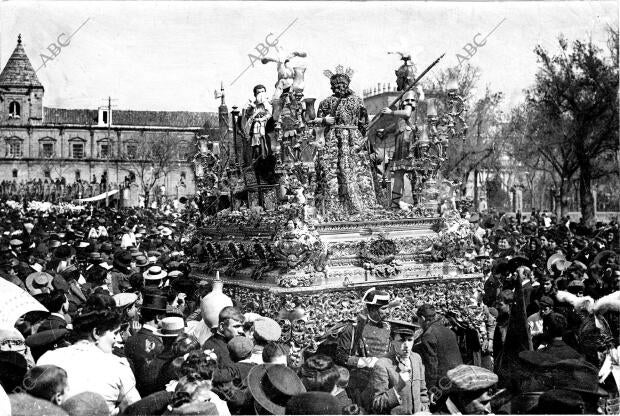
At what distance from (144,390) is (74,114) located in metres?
78.2

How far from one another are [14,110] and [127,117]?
11.0 metres

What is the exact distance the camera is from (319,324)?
1063cm

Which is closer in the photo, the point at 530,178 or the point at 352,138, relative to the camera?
the point at 352,138

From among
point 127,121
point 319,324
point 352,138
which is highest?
point 127,121

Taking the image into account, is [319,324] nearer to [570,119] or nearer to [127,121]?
[570,119]

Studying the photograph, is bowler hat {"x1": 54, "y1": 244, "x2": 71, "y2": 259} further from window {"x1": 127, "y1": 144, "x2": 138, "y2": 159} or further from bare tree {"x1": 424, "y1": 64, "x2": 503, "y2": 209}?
window {"x1": 127, "y1": 144, "x2": 138, "y2": 159}

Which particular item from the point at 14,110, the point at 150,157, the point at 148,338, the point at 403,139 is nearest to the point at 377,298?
the point at 148,338

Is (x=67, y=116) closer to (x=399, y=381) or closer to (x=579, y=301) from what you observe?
(x=579, y=301)

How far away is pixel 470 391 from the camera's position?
4973 mm

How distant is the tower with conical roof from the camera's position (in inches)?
2151

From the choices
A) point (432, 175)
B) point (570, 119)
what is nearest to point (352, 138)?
point (432, 175)

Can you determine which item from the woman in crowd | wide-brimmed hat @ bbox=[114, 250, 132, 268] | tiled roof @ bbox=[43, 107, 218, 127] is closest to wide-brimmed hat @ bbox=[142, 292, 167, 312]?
the woman in crowd

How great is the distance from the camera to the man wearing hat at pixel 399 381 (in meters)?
6.00

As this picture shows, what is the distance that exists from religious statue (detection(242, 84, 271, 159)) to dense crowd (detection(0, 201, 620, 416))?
3010mm
